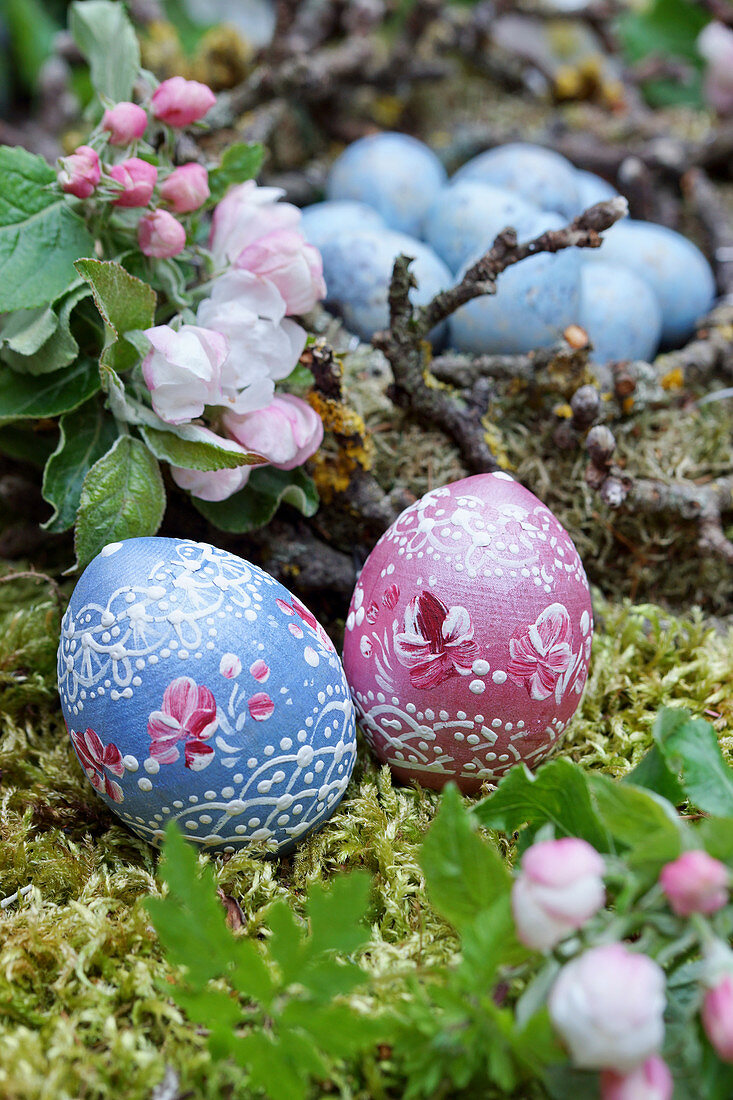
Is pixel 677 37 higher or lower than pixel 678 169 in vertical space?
higher

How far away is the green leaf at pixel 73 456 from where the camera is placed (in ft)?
2.99

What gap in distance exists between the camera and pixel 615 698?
0.98m

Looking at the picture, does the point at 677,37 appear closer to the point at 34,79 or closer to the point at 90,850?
the point at 34,79

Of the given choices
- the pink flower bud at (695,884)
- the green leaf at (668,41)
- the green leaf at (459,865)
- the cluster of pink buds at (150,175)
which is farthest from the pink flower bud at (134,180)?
the green leaf at (668,41)

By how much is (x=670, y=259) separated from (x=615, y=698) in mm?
795

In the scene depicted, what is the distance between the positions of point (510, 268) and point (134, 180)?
521 mm

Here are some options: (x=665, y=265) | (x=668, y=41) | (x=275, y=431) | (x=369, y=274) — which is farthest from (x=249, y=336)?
(x=668, y=41)

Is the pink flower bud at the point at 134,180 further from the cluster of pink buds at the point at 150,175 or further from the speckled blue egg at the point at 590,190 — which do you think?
the speckled blue egg at the point at 590,190

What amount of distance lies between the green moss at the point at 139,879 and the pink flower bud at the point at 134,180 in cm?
50

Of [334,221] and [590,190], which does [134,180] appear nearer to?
[334,221]

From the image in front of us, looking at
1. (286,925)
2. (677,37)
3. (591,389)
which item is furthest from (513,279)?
(677,37)

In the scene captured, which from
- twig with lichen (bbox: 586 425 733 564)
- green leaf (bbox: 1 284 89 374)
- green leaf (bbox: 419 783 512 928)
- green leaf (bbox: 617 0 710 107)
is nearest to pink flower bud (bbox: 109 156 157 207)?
green leaf (bbox: 1 284 89 374)

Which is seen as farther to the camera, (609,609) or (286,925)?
(609,609)

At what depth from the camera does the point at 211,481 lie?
902 millimetres
